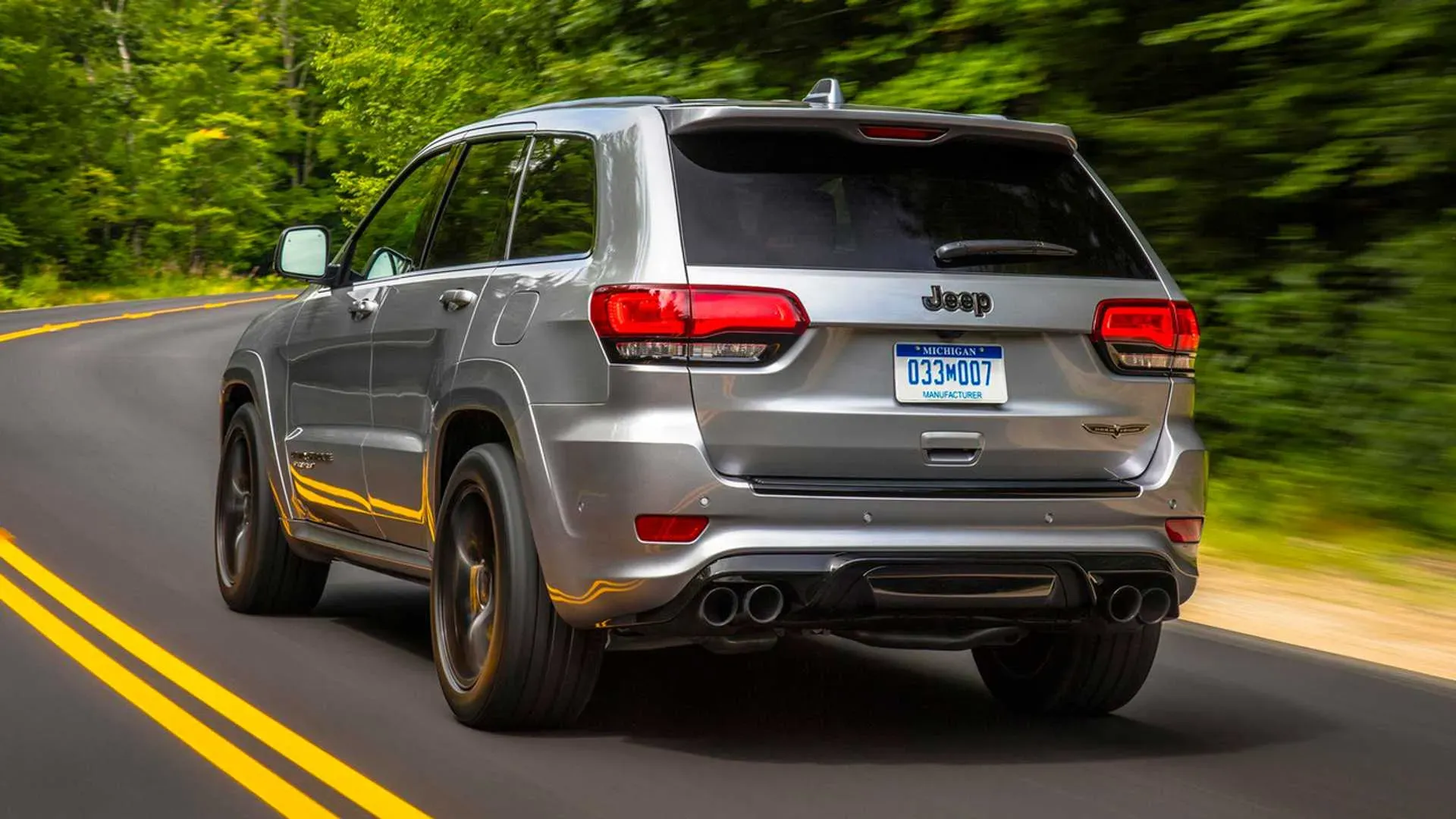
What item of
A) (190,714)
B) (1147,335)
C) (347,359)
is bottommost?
(190,714)

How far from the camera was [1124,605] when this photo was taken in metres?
5.81

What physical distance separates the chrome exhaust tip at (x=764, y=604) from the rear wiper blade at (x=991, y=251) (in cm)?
102

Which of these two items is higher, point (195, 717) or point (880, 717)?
point (880, 717)

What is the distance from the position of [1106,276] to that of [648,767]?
188cm

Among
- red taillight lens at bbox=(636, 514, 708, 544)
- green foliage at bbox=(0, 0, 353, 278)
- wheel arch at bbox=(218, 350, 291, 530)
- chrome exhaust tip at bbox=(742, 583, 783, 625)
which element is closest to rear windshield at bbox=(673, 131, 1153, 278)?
red taillight lens at bbox=(636, 514, 708, 544)

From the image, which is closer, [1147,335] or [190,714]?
[1147,335]

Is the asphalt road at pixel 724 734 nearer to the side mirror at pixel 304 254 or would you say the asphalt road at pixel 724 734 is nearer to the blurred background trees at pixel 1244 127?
the side mirror at pixel 304 254

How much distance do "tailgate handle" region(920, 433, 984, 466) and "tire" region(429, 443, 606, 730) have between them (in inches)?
41.6

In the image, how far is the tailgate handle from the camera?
A: 219 inches

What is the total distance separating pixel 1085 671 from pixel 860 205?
174cm

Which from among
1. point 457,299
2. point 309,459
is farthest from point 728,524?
point 309,459

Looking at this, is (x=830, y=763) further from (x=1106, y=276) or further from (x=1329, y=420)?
(x=1329, y=420)

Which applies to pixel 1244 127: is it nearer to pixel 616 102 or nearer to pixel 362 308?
pixel 362 308

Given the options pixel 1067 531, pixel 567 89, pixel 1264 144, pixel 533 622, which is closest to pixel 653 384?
pixel 533 622
